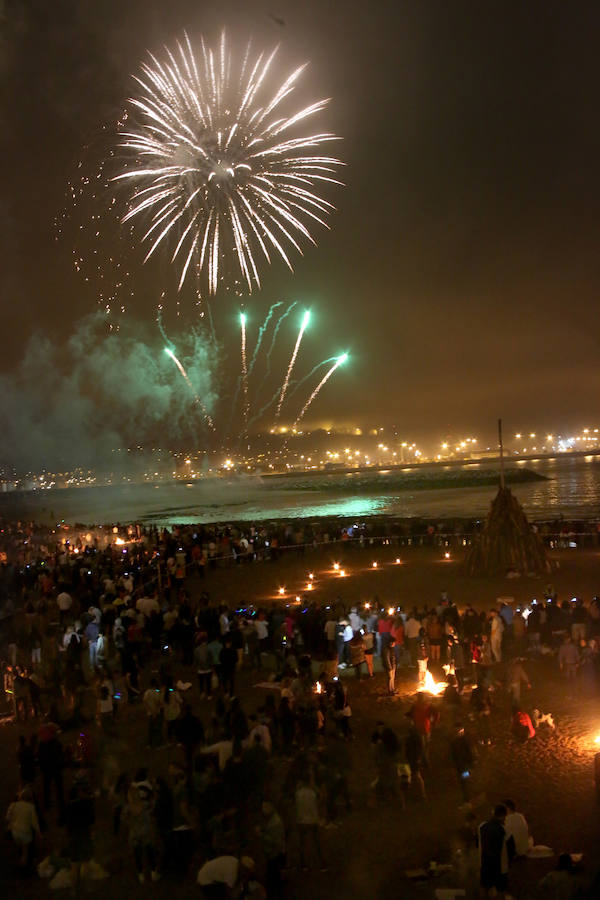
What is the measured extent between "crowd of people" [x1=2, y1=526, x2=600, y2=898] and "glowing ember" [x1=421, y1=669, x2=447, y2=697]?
0.05 meters

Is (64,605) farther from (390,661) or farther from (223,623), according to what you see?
(390,661)

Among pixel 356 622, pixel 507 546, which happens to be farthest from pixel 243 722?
pixel 507 546

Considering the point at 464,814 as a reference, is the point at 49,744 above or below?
above

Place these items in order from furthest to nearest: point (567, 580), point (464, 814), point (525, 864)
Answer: point (567, 580) < point (464, 814) < point (525, 864)

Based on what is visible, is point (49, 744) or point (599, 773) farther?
point (49, 744)

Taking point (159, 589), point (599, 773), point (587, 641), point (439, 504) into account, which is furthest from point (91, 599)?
point (439, 504)

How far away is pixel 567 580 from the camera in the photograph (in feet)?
61.5

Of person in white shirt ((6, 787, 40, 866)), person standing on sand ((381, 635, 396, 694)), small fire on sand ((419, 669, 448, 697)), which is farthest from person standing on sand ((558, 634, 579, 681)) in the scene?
person in white shirt ((6, 787, 40, 866))

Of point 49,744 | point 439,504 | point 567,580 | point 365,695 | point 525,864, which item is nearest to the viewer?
point 525,864

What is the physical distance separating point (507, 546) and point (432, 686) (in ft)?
31.7

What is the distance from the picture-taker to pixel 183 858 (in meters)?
6.38

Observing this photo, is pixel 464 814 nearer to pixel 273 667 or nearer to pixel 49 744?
pixel 49 744

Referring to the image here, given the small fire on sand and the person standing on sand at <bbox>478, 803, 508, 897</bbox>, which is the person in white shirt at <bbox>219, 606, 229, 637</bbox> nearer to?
the small fire on sand

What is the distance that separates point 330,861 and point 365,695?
4502 mm
